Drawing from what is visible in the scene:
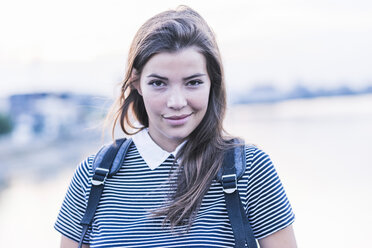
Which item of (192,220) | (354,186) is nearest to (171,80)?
(192,220)

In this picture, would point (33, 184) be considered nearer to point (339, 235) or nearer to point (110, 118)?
point (339, 235)

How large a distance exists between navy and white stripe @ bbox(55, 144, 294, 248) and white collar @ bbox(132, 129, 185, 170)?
0.05ft

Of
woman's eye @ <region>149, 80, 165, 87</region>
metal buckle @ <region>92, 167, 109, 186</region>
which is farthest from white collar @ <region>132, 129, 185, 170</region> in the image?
woman's eye @ <region>149, 80, 165, 87</region>

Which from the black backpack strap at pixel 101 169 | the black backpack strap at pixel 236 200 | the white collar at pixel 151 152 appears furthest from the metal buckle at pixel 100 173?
the black backpack strap at pixel 236 200

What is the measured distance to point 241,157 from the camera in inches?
62.9

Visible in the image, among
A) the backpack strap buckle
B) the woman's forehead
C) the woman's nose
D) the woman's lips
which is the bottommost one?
the backpack strap buckle

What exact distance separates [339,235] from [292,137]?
324 inches

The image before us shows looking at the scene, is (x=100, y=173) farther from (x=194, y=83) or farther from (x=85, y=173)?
(x=194, y=83)

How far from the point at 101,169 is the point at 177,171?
0.83ft

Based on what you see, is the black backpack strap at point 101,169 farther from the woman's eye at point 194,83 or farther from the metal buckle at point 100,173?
the woman's eye at point 194,83

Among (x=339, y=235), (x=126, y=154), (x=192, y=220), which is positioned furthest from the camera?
(x=339, y=235)

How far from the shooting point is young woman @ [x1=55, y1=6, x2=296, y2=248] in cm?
156

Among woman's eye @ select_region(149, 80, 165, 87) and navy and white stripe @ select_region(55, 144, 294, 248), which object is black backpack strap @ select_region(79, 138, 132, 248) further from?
woman's eye @ select_region(149, 80, 165, 87)

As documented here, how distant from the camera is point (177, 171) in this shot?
1.71 m
